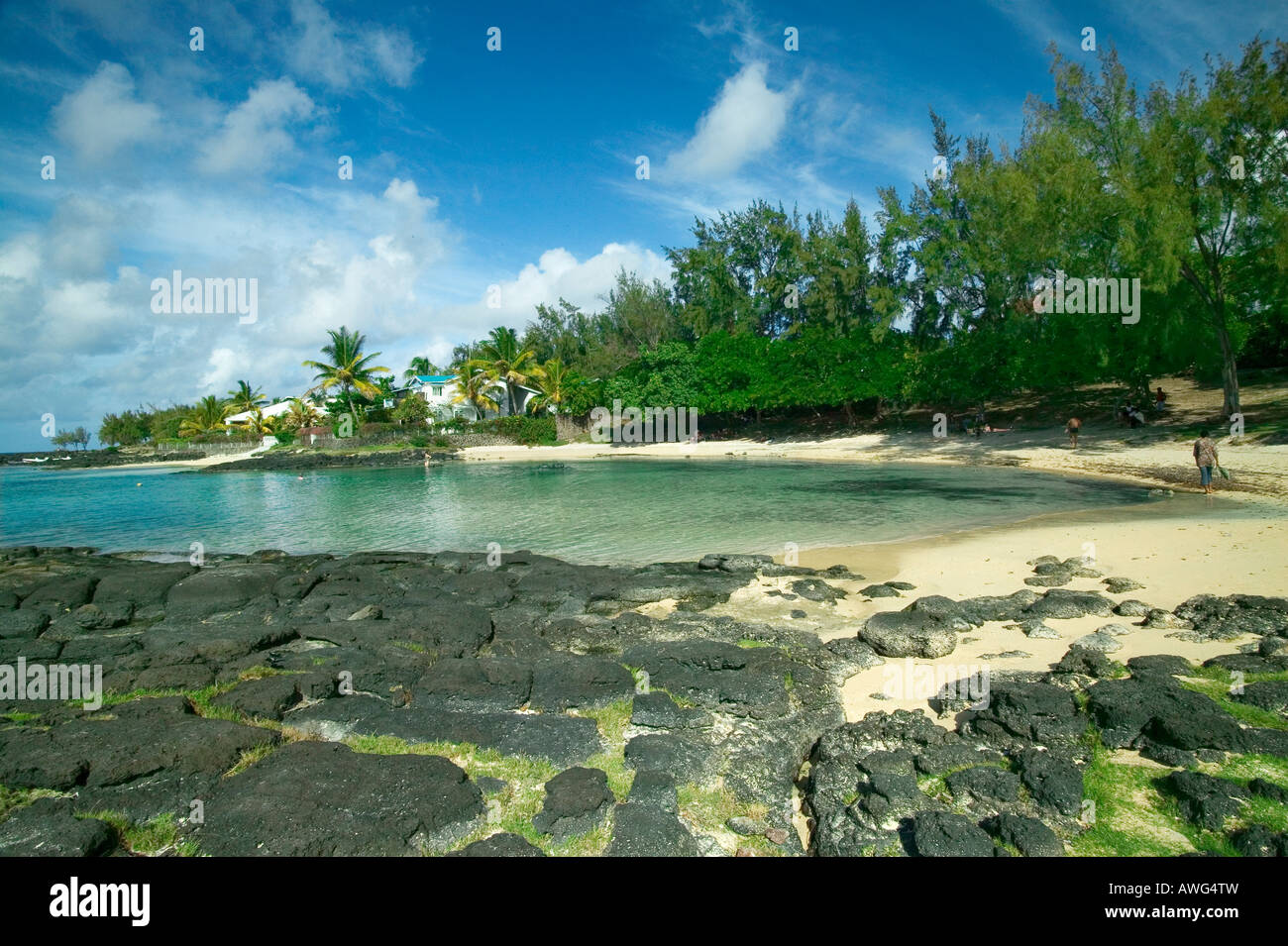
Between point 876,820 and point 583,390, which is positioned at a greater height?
point 583,390

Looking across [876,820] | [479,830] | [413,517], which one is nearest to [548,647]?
[479,830]

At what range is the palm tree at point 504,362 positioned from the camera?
6556 cm

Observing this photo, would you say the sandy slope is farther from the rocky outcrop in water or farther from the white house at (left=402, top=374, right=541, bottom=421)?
the white house at (left=402, top=374, right=541, bottom=421)

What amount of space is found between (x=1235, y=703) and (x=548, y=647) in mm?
7798

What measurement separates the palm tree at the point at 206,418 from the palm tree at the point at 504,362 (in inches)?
1690

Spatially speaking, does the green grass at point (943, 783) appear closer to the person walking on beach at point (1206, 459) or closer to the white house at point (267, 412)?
the person walking on beach at point (1206, 459)

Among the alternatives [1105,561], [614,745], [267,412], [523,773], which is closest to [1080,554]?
[1105,561]

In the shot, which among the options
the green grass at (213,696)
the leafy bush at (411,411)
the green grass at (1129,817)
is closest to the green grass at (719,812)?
the green grass at (1129,817)

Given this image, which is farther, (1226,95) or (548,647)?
(1226,95)

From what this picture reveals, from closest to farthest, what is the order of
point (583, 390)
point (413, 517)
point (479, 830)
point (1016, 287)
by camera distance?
1. point (479, 830)
2. point (413, 517)
3. point (1016, 287)
4. point (583, 390)

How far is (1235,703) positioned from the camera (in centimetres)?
628

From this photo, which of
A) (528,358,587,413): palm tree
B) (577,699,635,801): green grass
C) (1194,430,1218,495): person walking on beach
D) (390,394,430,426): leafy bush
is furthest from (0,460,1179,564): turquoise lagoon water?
(390,394,430,426): leafy bush
